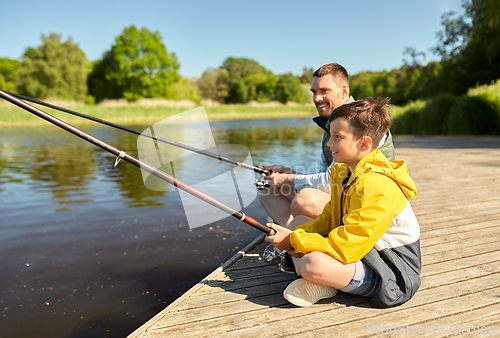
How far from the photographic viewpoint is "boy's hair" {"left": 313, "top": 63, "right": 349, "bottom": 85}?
2.78 metres

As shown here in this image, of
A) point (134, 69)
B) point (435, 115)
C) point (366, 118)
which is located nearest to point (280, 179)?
point (366, 118)

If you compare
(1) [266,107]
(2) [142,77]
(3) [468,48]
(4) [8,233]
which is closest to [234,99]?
(1) [266,107]

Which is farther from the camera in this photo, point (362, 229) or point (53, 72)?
point (53, 72)

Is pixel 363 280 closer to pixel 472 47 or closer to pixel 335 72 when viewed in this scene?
pixel 335 72

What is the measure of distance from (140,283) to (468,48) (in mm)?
20792

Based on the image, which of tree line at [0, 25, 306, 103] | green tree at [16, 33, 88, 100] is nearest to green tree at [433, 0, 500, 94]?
tree line at [0, 25, 306, 103]

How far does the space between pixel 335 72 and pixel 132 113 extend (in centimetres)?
2801

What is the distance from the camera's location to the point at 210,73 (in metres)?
55.7

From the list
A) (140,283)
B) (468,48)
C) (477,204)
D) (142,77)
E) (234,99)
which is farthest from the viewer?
(234,99)

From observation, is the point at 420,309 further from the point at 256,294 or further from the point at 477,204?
the point at 477,204

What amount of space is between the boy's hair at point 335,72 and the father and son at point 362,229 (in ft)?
2.98

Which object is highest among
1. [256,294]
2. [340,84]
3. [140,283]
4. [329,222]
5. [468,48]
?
[468,48]

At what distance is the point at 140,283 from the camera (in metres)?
3.20

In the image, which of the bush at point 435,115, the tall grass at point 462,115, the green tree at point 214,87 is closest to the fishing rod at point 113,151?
the tall grass at point 462,115
